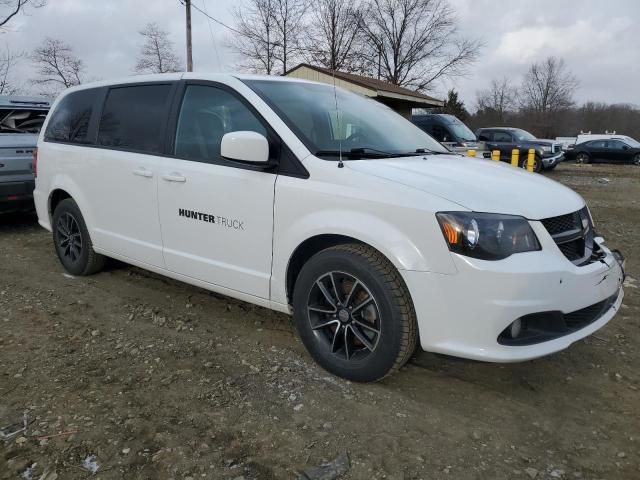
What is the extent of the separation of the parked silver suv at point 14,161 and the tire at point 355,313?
515cm

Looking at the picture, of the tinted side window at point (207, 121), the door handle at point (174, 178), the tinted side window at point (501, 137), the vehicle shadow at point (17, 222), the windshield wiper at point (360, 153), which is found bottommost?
the vehicle shadow at point (17, 222)

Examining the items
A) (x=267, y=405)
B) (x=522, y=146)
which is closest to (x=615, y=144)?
(x=522, y=146)

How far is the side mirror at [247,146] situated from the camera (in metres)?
2.96

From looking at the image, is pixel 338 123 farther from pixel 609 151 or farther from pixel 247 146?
pixel 609 151

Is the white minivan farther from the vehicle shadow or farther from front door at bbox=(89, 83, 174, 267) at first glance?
the vehicle shadow

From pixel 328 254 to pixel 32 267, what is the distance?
3869 millimetres

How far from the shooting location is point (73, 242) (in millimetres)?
4848

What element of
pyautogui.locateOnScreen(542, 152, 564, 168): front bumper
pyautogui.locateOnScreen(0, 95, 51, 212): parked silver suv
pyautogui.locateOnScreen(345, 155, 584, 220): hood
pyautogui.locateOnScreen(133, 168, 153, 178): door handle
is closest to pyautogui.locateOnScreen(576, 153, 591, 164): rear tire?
pyautogui.locateOnScreen(542, 152, 564, 168): front bumper

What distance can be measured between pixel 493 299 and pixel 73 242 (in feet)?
13.0

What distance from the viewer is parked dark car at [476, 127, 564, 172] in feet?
61.5

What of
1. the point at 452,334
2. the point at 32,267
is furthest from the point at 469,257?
the point at 32,267

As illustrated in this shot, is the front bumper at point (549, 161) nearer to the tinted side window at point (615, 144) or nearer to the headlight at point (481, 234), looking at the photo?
the tinted side window at point (615, 144)

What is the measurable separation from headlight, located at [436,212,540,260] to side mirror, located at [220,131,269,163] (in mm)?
1096

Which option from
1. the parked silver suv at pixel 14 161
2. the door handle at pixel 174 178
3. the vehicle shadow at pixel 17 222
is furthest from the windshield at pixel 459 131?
the door handle at pixel 174 178
